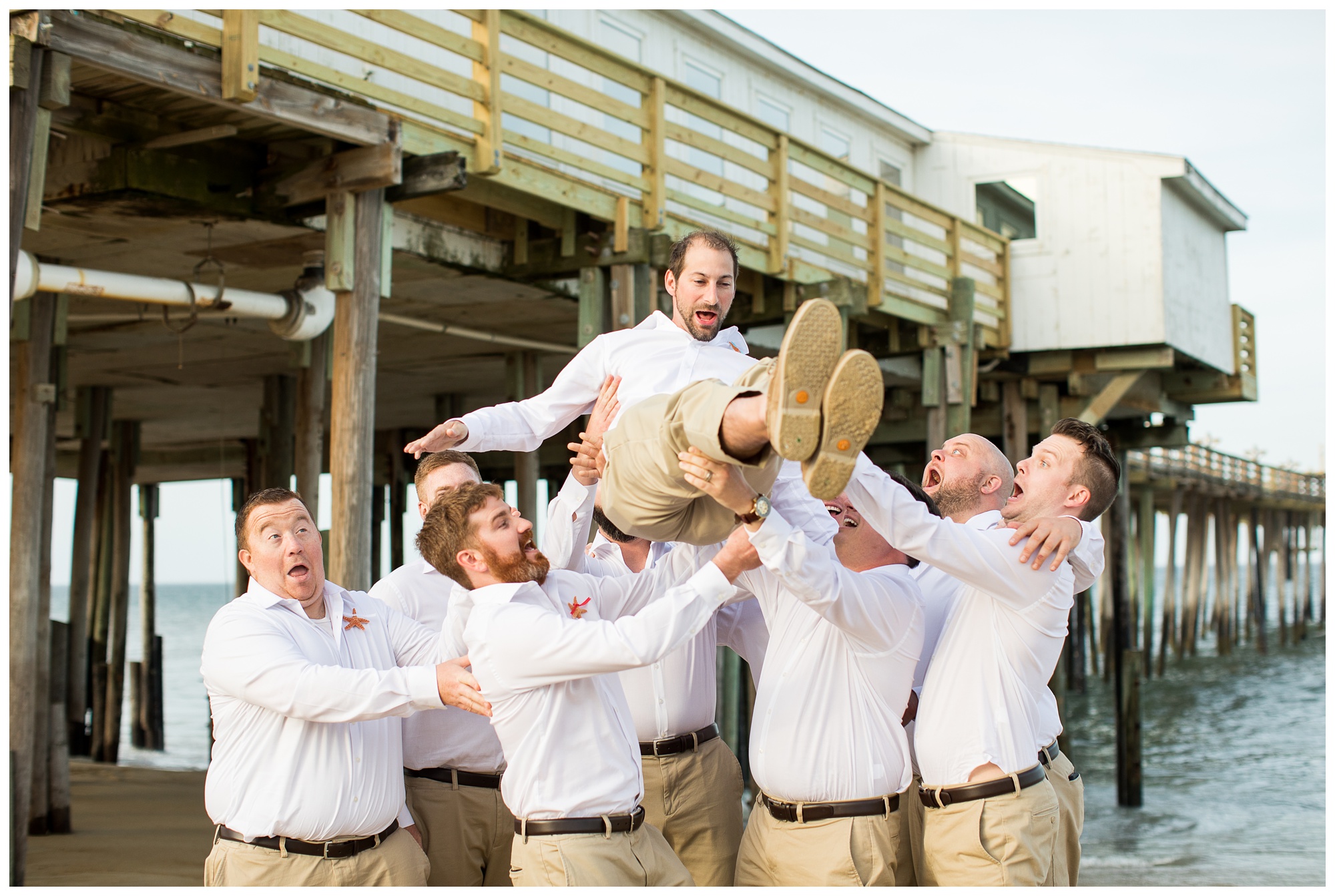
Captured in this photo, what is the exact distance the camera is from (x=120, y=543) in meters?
20.7

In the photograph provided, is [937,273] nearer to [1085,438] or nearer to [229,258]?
[229,258]

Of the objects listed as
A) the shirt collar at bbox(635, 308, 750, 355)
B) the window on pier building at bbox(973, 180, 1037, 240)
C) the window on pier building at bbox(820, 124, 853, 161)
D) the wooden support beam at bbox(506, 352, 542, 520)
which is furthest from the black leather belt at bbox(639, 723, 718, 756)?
the window on pier building at bbox(973, 180, 1037, 240)

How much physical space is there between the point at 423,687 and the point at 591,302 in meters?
6.89

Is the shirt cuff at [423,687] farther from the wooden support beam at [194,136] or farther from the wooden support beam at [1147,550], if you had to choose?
the wooden support beam at [1147,550]

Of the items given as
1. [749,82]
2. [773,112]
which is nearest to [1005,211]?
[773,112]

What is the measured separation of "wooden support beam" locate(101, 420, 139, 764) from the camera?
19.2m

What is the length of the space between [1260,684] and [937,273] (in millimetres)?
20173

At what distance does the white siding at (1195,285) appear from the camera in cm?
1702

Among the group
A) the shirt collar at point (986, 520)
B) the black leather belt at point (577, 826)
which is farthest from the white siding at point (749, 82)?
the black leather belt at point (577, 826)

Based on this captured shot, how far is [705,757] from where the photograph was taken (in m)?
4.72

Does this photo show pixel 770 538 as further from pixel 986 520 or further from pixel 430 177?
pixel 430 177

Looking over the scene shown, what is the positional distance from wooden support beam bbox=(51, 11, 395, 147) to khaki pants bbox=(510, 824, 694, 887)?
507cm

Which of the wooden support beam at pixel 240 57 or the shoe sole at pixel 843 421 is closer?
the shoe sole at pixel 843 421

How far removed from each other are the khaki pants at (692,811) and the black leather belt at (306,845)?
102 cm
